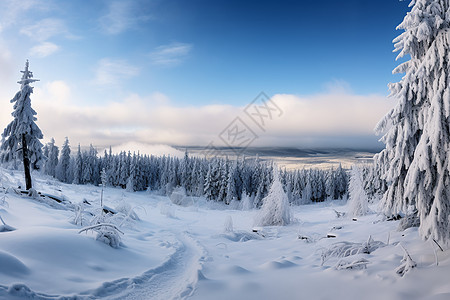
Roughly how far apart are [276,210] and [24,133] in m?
23.5

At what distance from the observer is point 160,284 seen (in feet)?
20.4

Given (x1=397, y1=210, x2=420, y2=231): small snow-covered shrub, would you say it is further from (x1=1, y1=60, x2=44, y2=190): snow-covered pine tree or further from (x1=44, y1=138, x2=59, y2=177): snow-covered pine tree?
(x1=44, y1=138, x2=59, y2=177): snow-covered pine tree

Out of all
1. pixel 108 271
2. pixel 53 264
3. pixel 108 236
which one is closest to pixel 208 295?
pixel 108 271

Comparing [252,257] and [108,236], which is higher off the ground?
[108,236]

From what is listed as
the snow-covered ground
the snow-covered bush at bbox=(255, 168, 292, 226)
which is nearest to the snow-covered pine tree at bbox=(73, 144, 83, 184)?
the snow-covered bush at bbox=(255, 168, 292, 226)

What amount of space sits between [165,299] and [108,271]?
6.83 feet

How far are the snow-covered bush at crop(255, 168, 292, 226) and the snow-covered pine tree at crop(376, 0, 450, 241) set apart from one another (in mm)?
13676

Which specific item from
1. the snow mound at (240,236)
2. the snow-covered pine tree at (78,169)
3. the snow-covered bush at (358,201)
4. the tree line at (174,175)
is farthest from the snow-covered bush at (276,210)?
the snow-covered pine tree at (78,169)

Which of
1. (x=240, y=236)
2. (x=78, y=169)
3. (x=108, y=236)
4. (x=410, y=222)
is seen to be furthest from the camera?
(x=78, y=169)

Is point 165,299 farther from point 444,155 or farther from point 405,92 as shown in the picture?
point 405,92

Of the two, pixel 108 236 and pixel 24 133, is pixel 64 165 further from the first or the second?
pixel 108 236

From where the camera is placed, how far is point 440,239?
246 inches

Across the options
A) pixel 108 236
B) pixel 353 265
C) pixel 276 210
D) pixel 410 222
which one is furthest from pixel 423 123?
pixel 276 210

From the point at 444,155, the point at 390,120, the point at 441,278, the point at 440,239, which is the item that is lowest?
the point at 441,278
